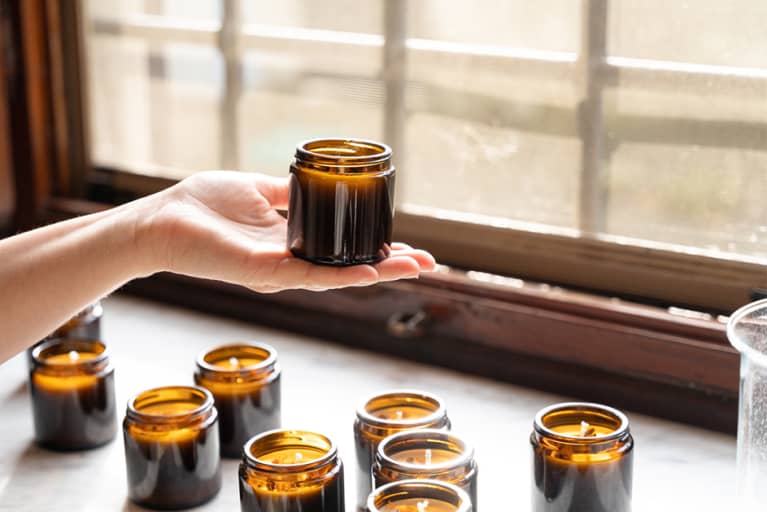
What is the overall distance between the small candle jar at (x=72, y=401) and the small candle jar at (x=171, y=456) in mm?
120

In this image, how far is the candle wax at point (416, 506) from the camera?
3.15 ft

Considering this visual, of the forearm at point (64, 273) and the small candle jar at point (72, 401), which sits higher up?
the forearm at point (64, 273)

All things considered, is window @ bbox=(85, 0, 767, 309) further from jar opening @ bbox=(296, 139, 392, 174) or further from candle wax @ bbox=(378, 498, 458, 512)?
candle wax @ bbox=(378, 498, 458, 512)

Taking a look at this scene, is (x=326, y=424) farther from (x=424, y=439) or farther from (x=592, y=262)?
(x=592, y=262)

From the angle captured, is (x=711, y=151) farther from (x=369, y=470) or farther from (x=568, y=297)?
(x=369, y=470)

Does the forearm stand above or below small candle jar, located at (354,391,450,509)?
above

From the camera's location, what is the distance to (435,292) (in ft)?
4.85

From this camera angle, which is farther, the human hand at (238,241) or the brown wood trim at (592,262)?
the brown wood trim at (592,262)

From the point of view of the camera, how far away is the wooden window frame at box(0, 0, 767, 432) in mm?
1296

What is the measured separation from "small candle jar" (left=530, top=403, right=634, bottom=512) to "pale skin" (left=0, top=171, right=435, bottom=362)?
20cm

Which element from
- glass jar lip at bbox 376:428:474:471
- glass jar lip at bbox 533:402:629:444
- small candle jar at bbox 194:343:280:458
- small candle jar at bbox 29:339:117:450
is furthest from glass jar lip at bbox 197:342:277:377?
glass jar lip at bbox 533:402:629:444

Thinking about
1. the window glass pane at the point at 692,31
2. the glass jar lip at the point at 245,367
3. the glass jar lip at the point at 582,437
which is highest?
the window glass pane at the point at 692,31

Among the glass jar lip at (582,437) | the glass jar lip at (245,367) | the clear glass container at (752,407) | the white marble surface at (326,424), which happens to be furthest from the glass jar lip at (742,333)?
the glass jar lip at (245,367)

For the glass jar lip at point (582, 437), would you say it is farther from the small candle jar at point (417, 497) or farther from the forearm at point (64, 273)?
the forearm at point (64, 273)
